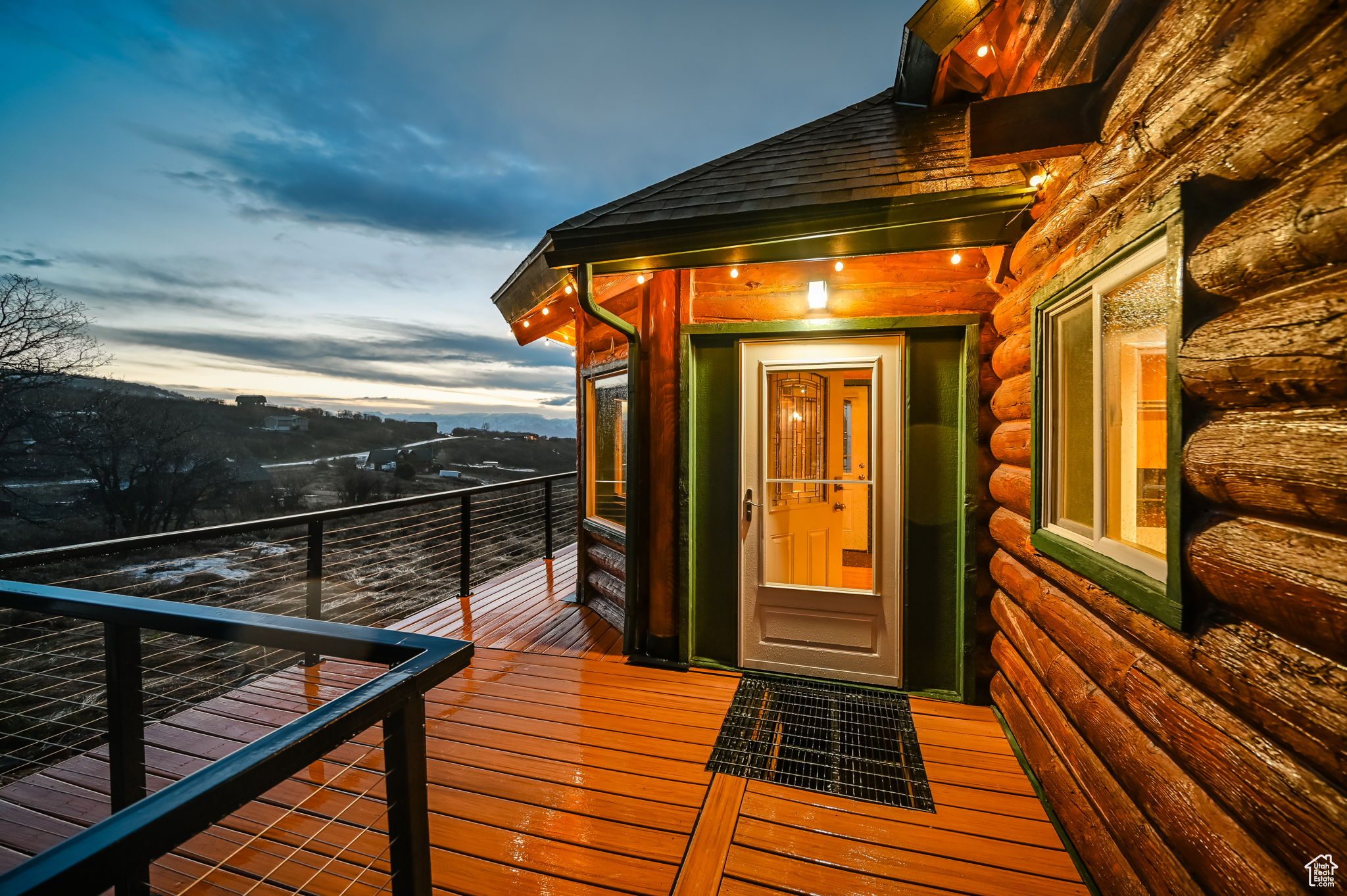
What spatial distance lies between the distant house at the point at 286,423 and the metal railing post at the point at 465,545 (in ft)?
73.8

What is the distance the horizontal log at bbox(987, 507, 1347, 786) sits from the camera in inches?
34.4

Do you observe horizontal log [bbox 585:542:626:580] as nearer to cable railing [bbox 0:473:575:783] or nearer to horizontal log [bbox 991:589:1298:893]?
cable railing [bbox 0:473:575:783]

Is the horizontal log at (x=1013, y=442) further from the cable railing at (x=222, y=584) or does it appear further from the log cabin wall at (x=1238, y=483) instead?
the cable railing at (x=222, y=584)

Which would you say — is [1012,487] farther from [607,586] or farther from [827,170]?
[607,586]

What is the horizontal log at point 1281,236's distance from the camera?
89 cm

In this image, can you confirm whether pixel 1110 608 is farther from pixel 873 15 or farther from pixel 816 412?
pixel 873 15

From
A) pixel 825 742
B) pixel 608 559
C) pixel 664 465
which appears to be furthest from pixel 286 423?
pixel 825 742

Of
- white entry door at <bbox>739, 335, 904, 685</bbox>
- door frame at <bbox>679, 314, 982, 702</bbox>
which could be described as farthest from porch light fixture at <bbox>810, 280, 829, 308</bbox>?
white entry door at <bbox>739, 335, 904, 685</bbox>

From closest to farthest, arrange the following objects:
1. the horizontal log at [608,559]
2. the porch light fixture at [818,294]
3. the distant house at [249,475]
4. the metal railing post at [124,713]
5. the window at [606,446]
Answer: the metal railing post at [124,713] → the porch light fixture at [818,294] → the horizontal log at [608,559] → the window at [606,446] → the distant house at [249,475]

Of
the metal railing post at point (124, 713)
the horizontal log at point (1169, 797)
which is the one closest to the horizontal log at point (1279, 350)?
the horizontal log at point (1169, 797)

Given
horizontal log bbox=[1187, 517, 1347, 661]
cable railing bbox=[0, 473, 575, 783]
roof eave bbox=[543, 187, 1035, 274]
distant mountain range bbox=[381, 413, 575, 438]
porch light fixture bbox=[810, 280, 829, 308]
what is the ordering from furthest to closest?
distant mountain range bbox=[381, 413, 575, 438] → porch light fixture bbox=[810, 280, 829, 308] → roof eave bbox=[543, 187, 1035, 274] → cable railing bbox=[0, 473, 575, 783] → horizontal log bbox=[1187, 517, 1347, 661]

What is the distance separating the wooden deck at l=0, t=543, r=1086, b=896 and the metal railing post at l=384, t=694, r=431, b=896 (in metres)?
0.57

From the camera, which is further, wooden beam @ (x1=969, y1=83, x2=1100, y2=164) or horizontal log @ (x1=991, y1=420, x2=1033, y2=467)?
horizontal log @ (x1=991, y1=420, x2=1033, y2=467)

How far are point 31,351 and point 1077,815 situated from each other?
70.0ft
